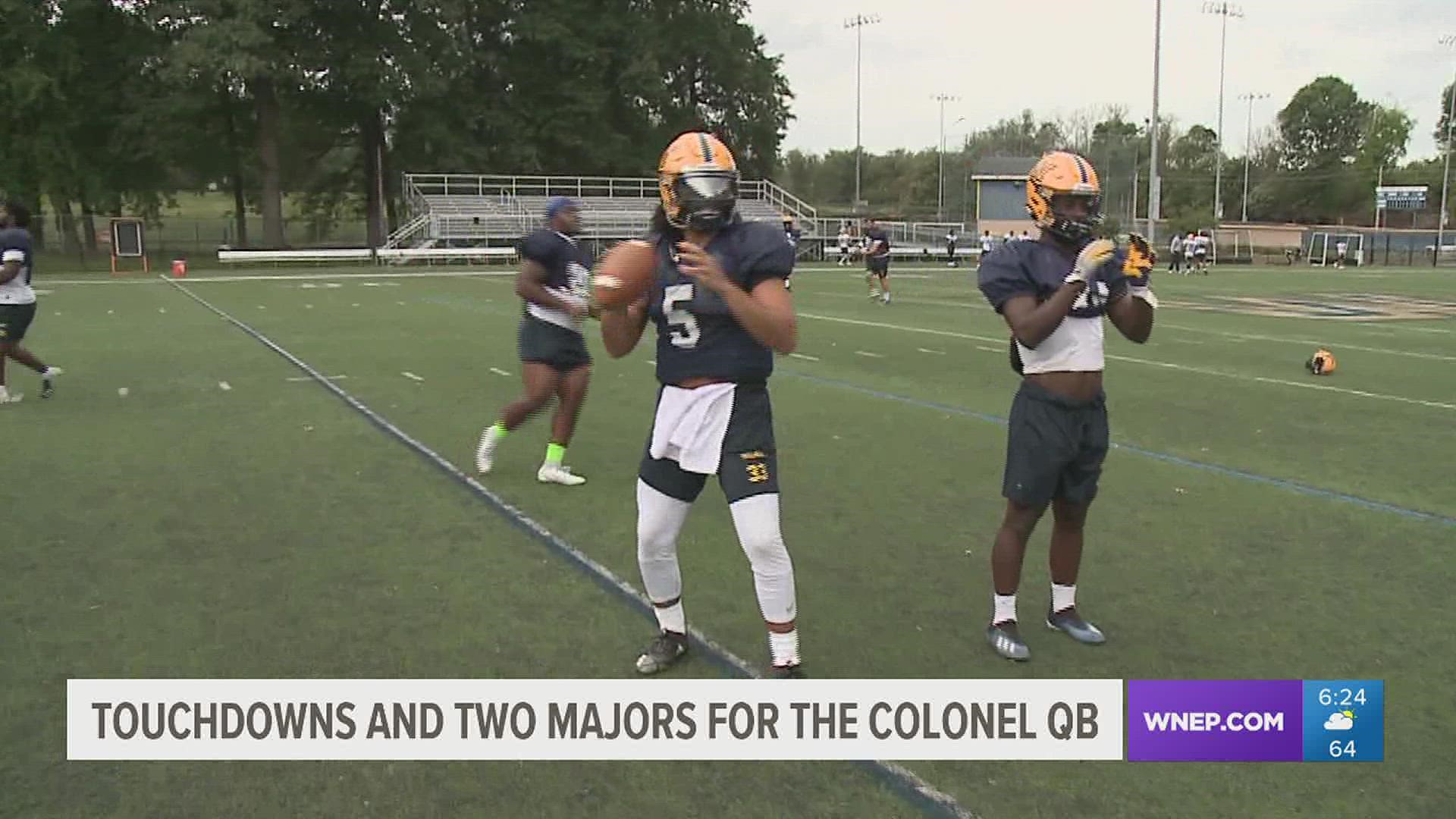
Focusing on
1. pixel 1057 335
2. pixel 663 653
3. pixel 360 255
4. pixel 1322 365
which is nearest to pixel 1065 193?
pixel 1057 335

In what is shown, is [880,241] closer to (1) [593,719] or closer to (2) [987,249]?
(2) [987,249]

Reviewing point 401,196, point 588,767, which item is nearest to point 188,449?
point 588,767

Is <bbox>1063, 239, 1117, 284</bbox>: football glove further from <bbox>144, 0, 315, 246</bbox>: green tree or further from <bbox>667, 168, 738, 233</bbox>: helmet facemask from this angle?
<bbox>144, 0, 315, 246</bbox>: green tree

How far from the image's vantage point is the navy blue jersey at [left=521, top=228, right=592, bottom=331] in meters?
6.93

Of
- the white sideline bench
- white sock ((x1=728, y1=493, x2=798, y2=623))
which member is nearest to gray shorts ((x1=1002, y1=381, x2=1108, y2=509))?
white sock ((x1=728, y1=493, x2=798, y2=623))

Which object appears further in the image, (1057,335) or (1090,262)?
(1057,335)

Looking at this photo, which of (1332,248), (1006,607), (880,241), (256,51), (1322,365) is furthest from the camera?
(1332,248)

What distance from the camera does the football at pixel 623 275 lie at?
3.60 m

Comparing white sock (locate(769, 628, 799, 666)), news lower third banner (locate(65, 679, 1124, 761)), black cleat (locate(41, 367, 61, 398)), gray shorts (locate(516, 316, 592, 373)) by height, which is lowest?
news lower third banner (locate(65, 679, 1124, 761))

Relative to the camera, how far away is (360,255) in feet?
128

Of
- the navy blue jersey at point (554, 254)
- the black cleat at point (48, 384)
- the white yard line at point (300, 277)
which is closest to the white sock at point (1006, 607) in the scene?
the navy blue jersey at point (554, 254)

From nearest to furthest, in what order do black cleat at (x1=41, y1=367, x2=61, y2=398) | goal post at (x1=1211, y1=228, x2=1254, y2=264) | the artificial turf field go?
the artificial turf field
black cleat at (x1=41, y1=367, x2=61, y2=398)
goal post at (x1=1211, y1=228, x2=1254, y2=264)

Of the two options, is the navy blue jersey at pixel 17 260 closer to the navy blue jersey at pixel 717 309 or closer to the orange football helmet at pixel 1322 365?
the navy blue jersey at pixel 717 309

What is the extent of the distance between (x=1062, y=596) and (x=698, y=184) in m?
2.32
